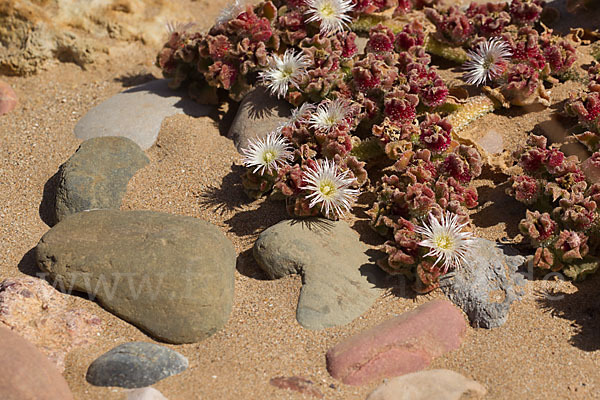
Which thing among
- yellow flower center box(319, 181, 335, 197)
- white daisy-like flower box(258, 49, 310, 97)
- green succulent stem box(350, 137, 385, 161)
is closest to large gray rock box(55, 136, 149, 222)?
white daisy-like flower box(258, 49, 310, 97)

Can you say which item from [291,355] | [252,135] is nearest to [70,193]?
[252,135]

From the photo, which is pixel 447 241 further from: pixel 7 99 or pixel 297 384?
pixel 7 99

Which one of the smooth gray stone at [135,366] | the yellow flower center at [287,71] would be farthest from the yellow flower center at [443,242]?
the yellow flower center at [287,71]

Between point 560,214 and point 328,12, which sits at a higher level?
point 328,12

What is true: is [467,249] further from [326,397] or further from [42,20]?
[42,20]

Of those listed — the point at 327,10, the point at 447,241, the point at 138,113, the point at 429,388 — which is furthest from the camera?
the point at 138,113

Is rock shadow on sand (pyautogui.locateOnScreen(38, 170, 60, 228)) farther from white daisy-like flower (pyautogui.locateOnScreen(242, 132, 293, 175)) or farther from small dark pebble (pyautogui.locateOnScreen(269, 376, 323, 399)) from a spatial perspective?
small dark pebble (pyautogui.locateOnScreen(269, 376, 323, 399))

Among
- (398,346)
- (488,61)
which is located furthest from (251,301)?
(488,61)
